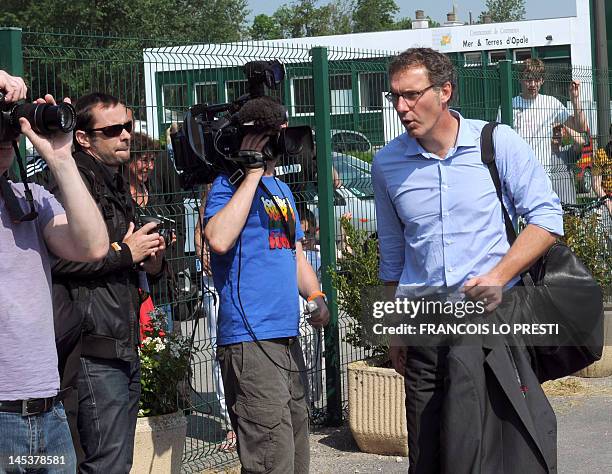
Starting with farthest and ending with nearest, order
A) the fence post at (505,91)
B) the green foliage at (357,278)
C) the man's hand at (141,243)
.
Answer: the fence post at (505,91) < the green foliage at (357,278) < the man's hand at (141,243)

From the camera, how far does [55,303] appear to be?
4207mm

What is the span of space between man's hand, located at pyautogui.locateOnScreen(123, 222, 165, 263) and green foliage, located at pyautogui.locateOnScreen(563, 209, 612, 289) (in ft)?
16.4

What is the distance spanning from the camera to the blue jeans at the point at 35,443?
3.43 metres

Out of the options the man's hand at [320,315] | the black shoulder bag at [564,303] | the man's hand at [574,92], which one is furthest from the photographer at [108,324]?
the man's hand at [574,92]

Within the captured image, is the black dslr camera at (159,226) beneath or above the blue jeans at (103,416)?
above

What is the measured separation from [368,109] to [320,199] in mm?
919

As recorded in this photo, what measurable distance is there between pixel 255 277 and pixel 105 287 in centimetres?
75

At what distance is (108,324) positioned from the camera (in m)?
4.55

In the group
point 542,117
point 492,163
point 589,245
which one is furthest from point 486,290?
point 542,117

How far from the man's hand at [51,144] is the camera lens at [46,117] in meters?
0.02

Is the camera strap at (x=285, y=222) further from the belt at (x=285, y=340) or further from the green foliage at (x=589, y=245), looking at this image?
the green foliage at (x=589, y=245)

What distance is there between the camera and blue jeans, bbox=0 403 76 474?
3426 mm

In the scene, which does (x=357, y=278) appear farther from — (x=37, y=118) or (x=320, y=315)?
(x=37, y=118)

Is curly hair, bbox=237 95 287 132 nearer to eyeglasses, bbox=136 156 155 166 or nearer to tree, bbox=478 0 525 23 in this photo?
eyeglasses, bbox=136 156 155 166
